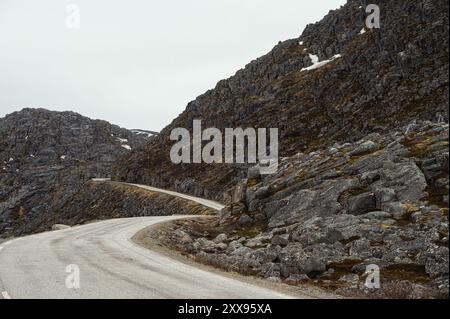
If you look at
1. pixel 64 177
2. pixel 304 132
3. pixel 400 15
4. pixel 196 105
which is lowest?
pixel 64 177

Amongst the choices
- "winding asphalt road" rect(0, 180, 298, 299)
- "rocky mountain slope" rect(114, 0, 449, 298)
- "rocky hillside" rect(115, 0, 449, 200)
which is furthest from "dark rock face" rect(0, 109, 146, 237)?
"winding asphalt road" rect(0, 180, 298, 299)

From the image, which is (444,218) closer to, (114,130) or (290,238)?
(290,238)

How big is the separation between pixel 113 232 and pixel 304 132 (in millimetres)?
51434

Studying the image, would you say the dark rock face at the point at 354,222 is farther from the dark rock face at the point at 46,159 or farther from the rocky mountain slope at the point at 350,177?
the dark rock face at the point at 46,159

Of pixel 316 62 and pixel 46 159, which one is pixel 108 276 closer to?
pixel 316 62

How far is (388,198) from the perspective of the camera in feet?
78.7

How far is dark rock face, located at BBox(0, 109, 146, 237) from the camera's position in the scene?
10910 cm

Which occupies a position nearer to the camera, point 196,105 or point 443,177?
point 443,177

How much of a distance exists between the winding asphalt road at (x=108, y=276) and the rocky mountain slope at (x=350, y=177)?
137 inches

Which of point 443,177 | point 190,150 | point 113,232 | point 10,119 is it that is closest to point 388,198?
point 443,177

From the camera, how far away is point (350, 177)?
29766 mm

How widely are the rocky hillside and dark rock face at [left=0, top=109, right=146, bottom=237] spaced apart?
2063 centimetres

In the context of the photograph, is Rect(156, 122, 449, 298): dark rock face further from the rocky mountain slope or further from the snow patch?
the snow patch

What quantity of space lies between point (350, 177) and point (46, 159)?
140017 mm
